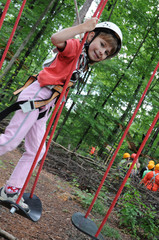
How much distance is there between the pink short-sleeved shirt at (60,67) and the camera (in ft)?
5.09

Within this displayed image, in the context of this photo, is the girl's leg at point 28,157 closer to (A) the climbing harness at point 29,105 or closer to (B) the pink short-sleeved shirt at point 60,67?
(A) the climbing harness at point 29,105

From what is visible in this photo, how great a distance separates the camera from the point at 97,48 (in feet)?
5.52

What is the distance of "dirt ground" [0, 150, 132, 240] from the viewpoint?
7.44 ft

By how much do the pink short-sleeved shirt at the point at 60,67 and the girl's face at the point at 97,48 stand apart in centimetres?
14

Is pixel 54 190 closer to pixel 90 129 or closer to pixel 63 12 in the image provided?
pixel 90 129

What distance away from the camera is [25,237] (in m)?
2.12

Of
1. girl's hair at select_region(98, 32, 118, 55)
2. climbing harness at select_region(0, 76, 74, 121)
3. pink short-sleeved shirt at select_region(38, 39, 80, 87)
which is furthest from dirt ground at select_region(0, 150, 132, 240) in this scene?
girl's hair at select_region(98, 32, 118, 55)

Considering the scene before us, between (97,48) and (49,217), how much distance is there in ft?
7.78

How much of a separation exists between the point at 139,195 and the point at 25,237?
7.49 feet

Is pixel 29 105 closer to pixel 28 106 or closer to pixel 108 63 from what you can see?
pixel 28 106

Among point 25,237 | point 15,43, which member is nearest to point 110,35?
point 25,237

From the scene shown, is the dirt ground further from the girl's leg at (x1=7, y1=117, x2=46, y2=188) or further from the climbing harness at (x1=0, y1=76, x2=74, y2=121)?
the climbing harness at (x1=0, y1=76, x2=74, y2=121)

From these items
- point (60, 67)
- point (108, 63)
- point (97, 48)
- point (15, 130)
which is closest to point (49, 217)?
point (15, 130)

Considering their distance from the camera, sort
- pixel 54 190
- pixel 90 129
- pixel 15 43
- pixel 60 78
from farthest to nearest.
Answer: pixel 90 129 < pixel 15 43 < pixel 54 190 < pixel 60 78
